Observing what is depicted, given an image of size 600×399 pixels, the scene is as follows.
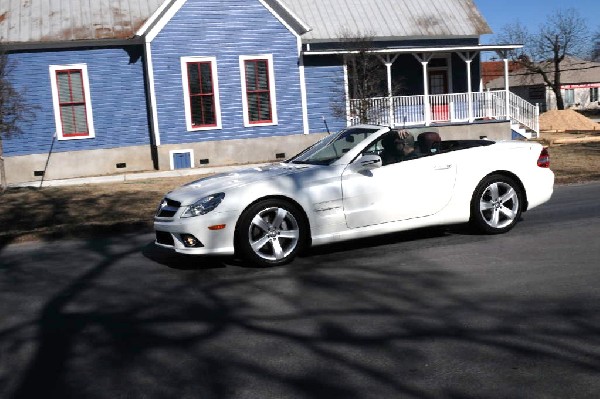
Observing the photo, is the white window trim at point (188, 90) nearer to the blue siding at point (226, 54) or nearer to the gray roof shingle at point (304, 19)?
the blue siding at point (226, 54)

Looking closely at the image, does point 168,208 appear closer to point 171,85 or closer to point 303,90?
point 171,85

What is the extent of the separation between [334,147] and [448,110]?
60.7 feet

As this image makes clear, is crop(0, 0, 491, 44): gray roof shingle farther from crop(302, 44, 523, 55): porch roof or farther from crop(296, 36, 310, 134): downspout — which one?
crop(302, 44, 523, 55): porch roof

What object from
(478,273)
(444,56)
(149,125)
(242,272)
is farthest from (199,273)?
(444,56)

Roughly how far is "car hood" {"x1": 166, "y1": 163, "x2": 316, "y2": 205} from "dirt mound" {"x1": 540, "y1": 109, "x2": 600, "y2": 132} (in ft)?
118

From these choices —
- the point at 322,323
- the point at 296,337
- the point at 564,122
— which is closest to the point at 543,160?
the point at 322,323

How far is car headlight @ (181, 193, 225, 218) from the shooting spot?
23.8 ft

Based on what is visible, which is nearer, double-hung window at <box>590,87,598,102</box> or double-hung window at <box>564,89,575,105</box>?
double-hung window at <box>564,89,575,105</box>

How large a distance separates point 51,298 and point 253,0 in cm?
1763

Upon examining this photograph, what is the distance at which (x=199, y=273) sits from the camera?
7461 millimetres

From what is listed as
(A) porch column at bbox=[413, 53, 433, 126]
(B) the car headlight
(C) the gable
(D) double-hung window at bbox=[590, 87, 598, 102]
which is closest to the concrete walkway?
(C) the gable

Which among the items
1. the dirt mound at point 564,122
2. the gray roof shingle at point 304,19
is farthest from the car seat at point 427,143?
the dirt mound at point 564,122

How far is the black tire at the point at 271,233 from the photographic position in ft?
24.0

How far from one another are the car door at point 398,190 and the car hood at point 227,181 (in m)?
0.64
